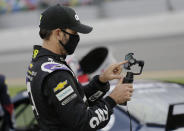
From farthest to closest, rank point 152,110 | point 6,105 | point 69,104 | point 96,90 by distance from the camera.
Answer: point 6,105
point 152,110
point 96,90
point 69,104

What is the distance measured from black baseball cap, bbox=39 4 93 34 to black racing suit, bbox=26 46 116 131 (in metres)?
0.16

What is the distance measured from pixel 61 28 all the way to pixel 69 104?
455mm

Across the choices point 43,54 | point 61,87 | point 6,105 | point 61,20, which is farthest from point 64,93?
point 6,105

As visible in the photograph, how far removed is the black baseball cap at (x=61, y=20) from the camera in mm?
2516

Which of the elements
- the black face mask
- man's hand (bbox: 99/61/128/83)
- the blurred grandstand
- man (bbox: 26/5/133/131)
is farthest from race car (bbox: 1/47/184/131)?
the blurred grandstand

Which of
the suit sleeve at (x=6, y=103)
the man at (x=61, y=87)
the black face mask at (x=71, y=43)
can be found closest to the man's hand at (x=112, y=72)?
the man at (x=61, y=87)

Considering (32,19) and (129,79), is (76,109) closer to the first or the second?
(129,79)

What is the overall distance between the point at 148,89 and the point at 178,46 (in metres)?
9.35

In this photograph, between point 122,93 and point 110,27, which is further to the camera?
point 110,27

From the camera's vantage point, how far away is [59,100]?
93.6 inches

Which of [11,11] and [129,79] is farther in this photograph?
[11,11]

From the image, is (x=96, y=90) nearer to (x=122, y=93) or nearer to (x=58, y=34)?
(x=122, y=93)

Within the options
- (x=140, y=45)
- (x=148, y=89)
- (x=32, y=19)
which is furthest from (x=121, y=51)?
(x=148, y=89)

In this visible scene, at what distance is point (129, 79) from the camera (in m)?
2.53
